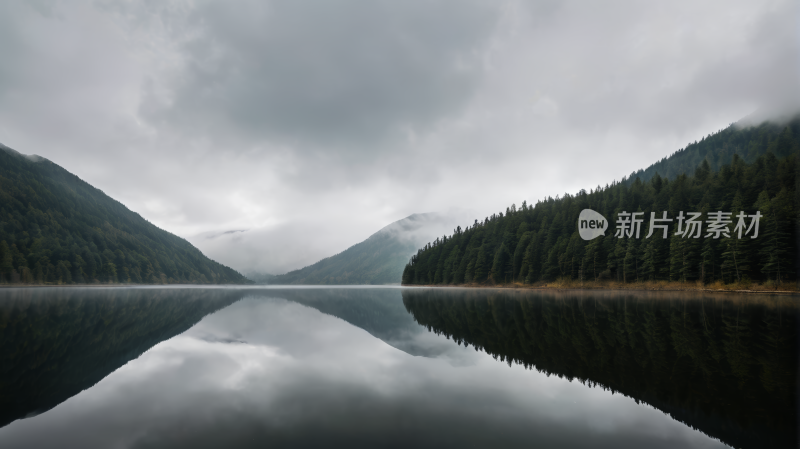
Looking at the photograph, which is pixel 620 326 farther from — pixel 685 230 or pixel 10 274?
pixel 10 274

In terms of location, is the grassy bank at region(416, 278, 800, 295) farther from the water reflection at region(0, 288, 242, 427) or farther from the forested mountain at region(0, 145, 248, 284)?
the forested mountain at region(0, 145, 248, 284)

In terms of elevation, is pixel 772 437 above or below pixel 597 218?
below

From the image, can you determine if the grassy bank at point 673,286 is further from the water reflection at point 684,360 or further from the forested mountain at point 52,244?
the forested mountain at point 52,244

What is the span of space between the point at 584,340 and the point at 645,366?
4.83m

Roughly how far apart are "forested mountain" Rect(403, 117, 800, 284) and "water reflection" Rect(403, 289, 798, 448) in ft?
174

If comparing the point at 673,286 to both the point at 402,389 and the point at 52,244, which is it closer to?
the point at 402,389

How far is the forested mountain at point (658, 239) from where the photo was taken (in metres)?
62.7

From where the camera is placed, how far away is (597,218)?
103375mm

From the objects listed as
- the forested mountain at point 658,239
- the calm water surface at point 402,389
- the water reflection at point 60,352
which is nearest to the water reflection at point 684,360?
the calm water surface at point 402,389

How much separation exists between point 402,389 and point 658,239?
91.3 m

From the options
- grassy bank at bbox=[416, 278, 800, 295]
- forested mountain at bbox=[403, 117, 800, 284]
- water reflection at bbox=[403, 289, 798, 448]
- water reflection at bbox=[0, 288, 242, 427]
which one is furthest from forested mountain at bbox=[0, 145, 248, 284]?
water reflection at bbox=[403, 289, 798, 448]

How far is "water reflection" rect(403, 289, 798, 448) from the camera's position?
312 inches

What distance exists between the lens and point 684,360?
41.8 feet

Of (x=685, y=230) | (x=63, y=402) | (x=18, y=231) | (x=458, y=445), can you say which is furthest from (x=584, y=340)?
(x=18, y=231)
